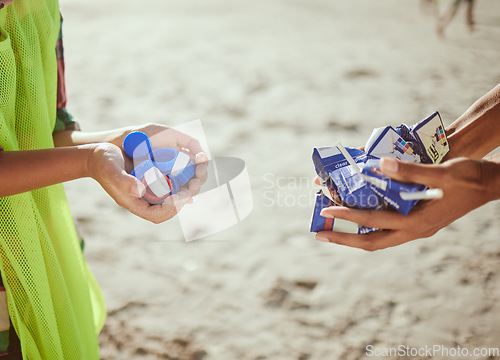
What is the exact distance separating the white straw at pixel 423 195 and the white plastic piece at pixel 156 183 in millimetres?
549

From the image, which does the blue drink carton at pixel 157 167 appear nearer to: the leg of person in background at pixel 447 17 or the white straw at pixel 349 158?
the white straw at pixel 349 158

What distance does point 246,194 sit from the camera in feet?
Result: 10.2

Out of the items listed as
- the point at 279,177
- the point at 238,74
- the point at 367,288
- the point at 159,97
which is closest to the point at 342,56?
the point at 238,74

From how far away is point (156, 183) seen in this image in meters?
1.06

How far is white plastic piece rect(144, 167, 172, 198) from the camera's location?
3.48 feet

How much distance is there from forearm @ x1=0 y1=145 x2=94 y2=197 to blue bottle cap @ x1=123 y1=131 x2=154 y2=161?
0.15 meters

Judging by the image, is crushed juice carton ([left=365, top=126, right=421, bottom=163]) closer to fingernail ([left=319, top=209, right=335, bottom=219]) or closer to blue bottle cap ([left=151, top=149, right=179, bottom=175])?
fingernail ([left=319, top=209, right=335, bottom=219])

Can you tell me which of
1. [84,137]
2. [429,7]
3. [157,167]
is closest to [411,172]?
[157,167]

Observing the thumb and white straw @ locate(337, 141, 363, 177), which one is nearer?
the thumb

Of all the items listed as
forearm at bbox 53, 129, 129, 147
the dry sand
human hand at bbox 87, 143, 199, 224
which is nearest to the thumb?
human hand at bbox 87, 143, 199, 224

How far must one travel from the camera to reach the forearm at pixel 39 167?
95 centimetres

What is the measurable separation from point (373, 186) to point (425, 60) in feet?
15.2

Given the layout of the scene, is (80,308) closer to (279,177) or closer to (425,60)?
(279,177)

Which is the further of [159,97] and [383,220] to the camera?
[159,97]
